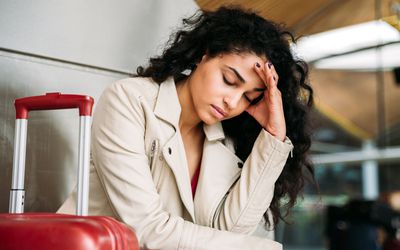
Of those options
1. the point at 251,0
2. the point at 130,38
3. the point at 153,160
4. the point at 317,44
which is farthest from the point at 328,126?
the point at 153,160

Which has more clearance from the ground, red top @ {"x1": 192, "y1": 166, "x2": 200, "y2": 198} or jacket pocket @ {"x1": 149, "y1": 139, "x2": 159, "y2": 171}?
jacket pocket @ {"x1": 149, "y1": 139, "x2": 159, "y2": 171}

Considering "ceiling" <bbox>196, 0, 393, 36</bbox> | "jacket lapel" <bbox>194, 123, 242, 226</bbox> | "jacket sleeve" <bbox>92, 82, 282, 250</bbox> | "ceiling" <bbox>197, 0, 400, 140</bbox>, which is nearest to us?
"jacket sleeve" <bbox>92, 82, 282, 250</bbox>

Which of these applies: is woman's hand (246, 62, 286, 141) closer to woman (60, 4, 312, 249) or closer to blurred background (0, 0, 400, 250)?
woman (60, 4, 312, 249)

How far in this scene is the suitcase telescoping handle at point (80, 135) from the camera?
1.60 m

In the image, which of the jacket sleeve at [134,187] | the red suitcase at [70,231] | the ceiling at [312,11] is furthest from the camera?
the ceiling at [312,11]

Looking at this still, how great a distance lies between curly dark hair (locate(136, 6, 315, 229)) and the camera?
6.91 feet

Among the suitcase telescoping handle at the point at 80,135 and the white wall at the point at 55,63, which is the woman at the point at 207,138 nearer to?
the suitcase telescoping handle at the point at 80,135

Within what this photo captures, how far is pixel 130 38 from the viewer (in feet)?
9.17

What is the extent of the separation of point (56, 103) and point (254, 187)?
83 cm

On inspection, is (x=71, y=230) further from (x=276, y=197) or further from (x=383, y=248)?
(x=383, y=248)

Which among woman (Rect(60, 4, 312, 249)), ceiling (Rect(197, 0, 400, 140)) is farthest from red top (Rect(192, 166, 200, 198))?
ceiling (Rect(197, 0, 400, 140))

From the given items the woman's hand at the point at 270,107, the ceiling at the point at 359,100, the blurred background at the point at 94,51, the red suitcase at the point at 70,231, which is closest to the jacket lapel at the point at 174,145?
the woman's hand at the point at 270,107

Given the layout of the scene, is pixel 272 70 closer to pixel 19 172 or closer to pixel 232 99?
pixel 232 99

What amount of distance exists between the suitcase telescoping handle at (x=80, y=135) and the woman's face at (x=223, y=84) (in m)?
0.49
